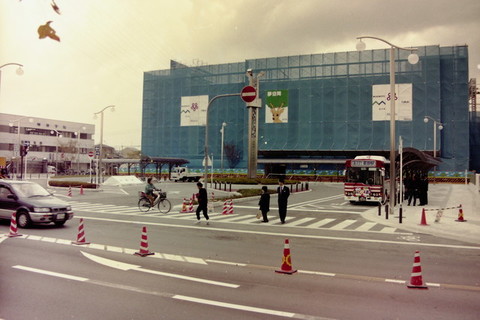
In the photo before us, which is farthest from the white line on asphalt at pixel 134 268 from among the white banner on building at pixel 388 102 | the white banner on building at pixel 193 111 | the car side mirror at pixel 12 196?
the white banner on building at pixel 193 111

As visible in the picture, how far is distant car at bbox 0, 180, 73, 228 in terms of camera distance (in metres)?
14.8

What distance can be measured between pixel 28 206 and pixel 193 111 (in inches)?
2571

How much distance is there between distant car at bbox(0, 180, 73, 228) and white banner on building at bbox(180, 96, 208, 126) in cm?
6317

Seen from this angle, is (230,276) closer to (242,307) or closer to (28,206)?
(242,307)

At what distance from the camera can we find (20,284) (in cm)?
777

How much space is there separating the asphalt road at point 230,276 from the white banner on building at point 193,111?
63.6 metres

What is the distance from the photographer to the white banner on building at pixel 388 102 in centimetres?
6412

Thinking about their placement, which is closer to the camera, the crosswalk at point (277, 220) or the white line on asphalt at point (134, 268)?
the white line on asphalt at point (134, 268)

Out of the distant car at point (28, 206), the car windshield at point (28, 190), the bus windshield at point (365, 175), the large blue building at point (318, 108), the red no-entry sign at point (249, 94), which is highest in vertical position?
the large blue building at point (318, 108)

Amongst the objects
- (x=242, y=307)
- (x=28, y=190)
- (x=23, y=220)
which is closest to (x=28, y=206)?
(x=23, y=220)

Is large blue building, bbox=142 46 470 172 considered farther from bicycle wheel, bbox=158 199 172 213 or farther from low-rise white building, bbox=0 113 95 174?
bicycle wheel, bbox=158 199 172 213

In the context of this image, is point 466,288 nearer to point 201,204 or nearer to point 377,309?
point 377,309

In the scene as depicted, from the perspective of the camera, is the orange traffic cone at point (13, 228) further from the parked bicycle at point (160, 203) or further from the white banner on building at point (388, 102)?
the white banner on building at point (388, 102)

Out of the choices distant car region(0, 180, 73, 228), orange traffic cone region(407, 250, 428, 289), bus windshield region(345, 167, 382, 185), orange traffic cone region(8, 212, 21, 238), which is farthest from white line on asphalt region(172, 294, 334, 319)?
bus windshield region(345, 167, 382, 185)
